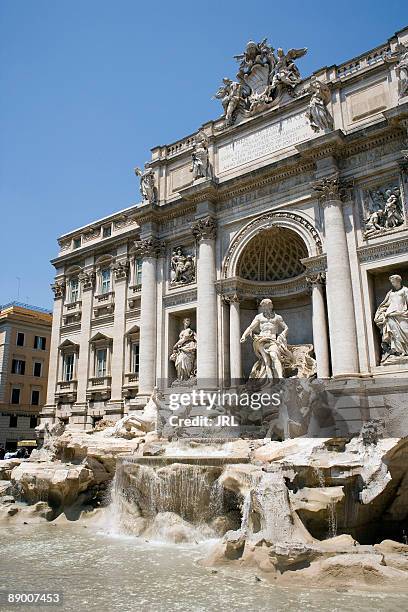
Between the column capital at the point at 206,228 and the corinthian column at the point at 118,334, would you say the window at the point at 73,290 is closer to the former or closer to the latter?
the corinthian column at the point at 118,334

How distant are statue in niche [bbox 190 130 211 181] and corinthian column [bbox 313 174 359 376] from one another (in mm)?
5735

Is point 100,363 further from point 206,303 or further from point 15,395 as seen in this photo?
point 15,395

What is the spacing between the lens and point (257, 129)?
21.9 m

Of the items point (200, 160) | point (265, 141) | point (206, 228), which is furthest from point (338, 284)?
point (200, 160)

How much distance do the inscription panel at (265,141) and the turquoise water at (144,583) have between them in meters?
15.8

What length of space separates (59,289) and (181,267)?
1057cm

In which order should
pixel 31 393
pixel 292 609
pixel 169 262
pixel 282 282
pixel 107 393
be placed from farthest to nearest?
pixel 31 393 → pixel 107 393 → pixel 169 262 → pixel 282 282 → pixel 292 609

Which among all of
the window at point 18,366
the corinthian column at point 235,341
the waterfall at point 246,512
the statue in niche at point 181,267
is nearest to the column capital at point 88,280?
the statue in niche at point 181,267

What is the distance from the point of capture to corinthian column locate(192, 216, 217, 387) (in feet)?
66.8

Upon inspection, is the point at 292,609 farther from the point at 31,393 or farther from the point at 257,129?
the point at 31,393

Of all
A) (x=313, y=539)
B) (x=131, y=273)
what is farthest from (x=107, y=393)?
(x=313, y=539)

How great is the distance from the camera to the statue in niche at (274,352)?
59.4 ft

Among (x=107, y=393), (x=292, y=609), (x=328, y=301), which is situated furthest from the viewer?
(x=107, y=393)

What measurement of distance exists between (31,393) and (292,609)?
126 feet
